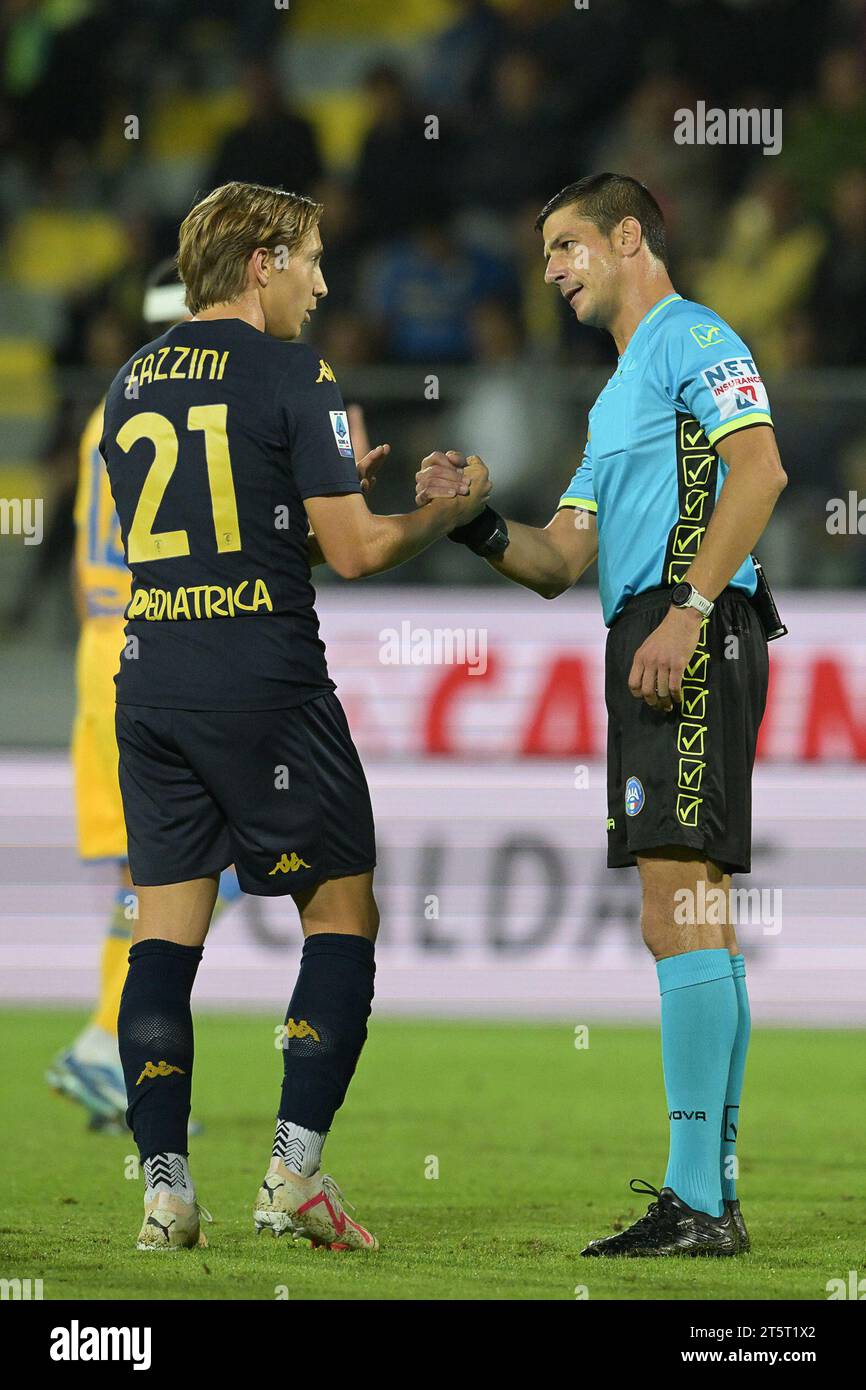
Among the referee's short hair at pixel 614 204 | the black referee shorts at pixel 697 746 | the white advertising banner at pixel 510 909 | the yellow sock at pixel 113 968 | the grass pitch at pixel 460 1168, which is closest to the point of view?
the grass pitch at pixel 460 1168

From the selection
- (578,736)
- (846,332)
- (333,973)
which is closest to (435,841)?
(578,736)

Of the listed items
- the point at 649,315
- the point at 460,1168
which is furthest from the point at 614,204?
the point at 460,1168

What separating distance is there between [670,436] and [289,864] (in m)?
1.16

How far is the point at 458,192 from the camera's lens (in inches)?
467

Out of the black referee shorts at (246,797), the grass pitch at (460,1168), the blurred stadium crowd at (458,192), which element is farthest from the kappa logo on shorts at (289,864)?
the blurred stadium crowd at (458,192)

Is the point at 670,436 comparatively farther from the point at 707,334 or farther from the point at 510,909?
the point at 510,909

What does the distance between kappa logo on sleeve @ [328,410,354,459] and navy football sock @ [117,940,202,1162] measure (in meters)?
1.03

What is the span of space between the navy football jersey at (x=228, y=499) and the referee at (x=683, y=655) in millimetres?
426

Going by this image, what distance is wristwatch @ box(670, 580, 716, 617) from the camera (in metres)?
4.21

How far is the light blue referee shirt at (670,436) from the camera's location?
4281mm

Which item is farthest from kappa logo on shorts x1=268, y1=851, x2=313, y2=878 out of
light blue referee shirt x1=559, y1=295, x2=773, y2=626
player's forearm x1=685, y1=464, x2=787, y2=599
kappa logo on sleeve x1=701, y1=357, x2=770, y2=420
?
kappa logo on sleeve x1=701, y1=357, x2=770, y2=420

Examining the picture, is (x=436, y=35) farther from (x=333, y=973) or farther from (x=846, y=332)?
(x=333, y=973)

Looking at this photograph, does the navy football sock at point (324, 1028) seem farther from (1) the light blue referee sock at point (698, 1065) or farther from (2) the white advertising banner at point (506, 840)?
(2) the white advertising banner at point (506, 840)

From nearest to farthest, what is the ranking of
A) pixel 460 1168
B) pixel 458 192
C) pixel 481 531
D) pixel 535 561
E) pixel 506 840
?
pixel 481 531 < pixel 535 561 < pixel 460 1168 < pixel 506 840 < pixel 458 192
